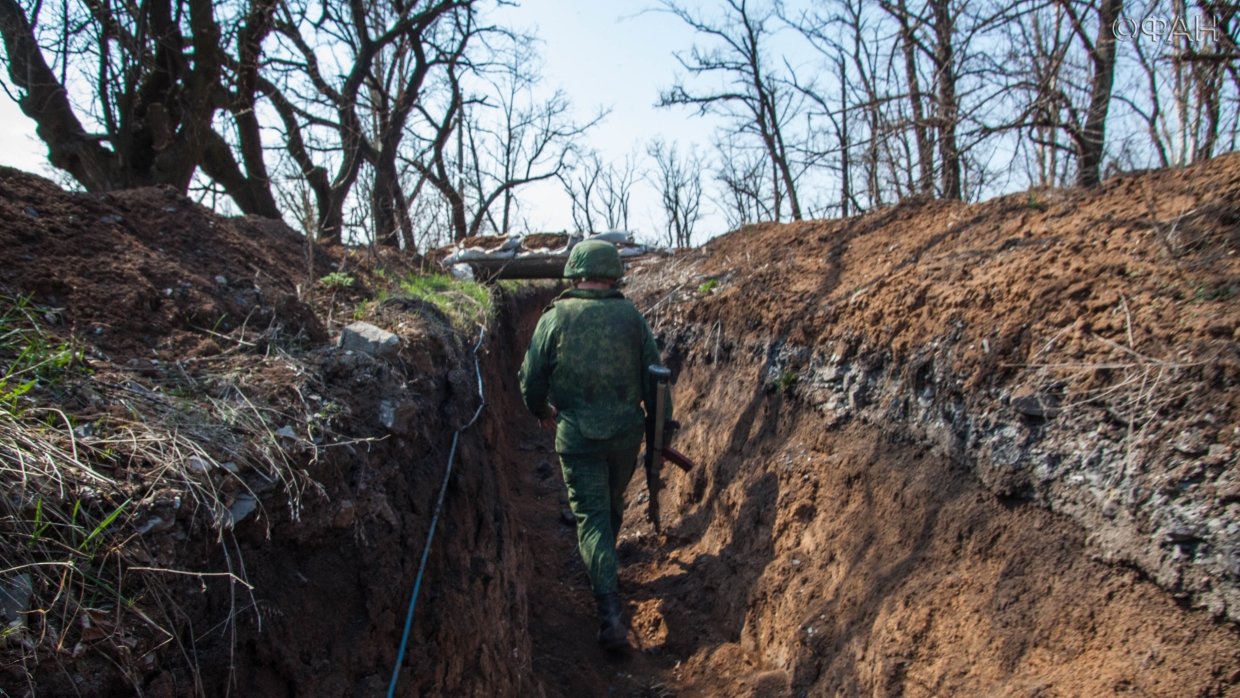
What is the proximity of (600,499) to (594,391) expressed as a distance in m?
0.67

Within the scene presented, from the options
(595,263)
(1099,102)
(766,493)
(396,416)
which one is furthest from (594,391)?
(1099,102)

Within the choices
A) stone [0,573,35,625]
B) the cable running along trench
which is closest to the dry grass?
stone [0,573,35,625]

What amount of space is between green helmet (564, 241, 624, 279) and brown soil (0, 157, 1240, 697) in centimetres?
105

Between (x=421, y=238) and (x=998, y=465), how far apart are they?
25.1ft

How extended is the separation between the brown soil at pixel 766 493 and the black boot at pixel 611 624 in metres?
0.11

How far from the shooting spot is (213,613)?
6.70 feet

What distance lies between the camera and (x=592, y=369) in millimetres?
4746

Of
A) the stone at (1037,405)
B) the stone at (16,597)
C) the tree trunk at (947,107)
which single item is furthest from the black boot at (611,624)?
the tree trunk at (947,107)

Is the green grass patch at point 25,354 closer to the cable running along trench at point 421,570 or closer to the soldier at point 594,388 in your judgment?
the cable running along trench at point 421,570

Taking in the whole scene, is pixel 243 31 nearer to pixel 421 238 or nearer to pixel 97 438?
pixel 421 238

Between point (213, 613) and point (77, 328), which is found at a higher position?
point (77, 328)

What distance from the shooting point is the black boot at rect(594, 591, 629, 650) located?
4289 mm

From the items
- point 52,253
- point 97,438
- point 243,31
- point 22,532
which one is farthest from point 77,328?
point 243,31

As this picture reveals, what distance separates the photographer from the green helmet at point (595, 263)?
500cm
